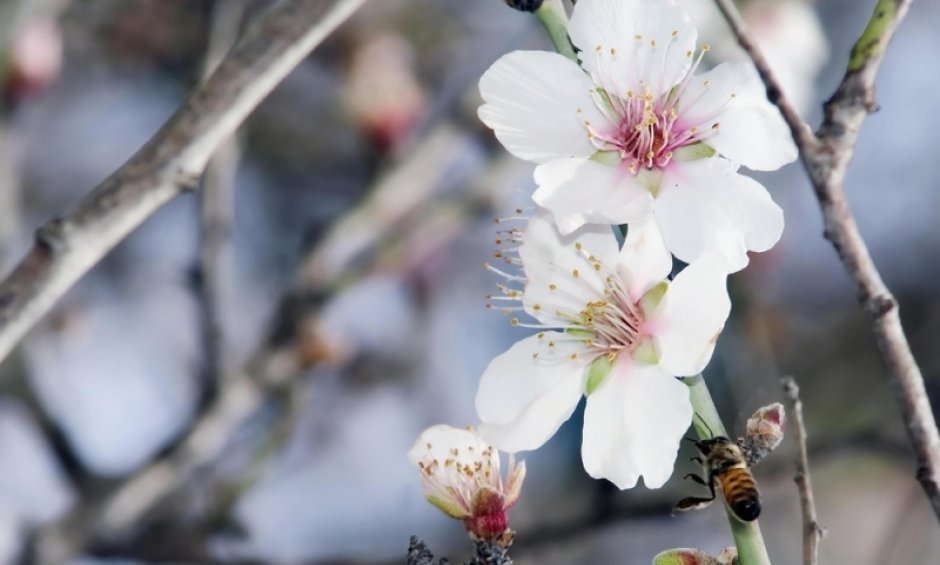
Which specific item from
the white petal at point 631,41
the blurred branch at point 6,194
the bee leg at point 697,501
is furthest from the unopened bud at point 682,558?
the blurred branch at point 6,194

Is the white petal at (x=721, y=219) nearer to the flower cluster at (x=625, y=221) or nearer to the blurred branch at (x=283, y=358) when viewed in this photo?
the flower cluster at (x=625, y=221)

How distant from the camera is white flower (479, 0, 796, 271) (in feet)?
1.82

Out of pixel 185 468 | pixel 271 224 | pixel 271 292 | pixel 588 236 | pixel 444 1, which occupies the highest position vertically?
pixel 444 1

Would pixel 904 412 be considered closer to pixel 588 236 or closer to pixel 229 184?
pixel 588 236

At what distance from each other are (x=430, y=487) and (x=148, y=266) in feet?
7.31

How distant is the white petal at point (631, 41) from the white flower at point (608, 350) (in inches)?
3.8

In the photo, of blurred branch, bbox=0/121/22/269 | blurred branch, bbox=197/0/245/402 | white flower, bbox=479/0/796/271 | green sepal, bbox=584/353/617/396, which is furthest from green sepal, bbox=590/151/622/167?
blurred branch, bbox=0/121/22/269

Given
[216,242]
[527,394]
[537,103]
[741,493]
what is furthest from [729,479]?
[216,242]

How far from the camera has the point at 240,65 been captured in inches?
21.7

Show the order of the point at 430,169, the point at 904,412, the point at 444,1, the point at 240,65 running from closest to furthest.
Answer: the point at 904,412
the point at 240,65
the point at 430,169
the point at 444,1

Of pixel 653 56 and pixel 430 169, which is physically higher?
pixel 430 169

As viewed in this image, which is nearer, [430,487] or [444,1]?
[430,487]

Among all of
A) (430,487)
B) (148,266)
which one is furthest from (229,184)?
(148,266)

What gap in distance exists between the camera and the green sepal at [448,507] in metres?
0.64
